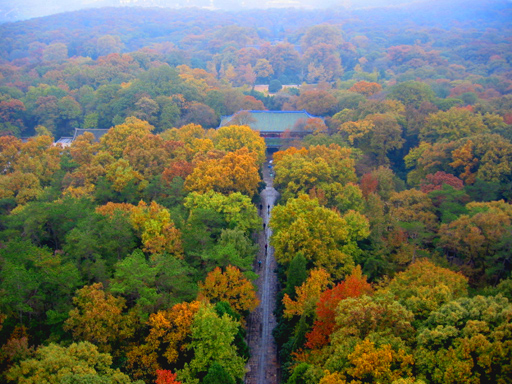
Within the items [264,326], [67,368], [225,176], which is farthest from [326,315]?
[225,176]

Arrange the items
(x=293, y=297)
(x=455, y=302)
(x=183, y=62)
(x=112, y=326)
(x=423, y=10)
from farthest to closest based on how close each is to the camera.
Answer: (x=423, y=10) → (x=183, y=62) → (x=293, y=297) → (x=112, y=326) → (x=455, y=302)

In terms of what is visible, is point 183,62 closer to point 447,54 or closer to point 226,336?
point 447,54

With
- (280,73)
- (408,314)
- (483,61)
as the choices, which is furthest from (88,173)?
(483,61)

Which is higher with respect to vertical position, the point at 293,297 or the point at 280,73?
the point at 280,73

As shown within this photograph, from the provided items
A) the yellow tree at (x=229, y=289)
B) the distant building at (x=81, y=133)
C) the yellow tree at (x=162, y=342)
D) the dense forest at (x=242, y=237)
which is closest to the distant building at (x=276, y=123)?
the dense forest at (x=242, y=237)

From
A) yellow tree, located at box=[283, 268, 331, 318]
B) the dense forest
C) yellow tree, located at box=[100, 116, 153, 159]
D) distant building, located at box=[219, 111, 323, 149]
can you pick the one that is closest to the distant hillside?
the dense forest

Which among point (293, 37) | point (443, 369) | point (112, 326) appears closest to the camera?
point (443, 369)

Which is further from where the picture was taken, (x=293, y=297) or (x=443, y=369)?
(x=293, y=297)
